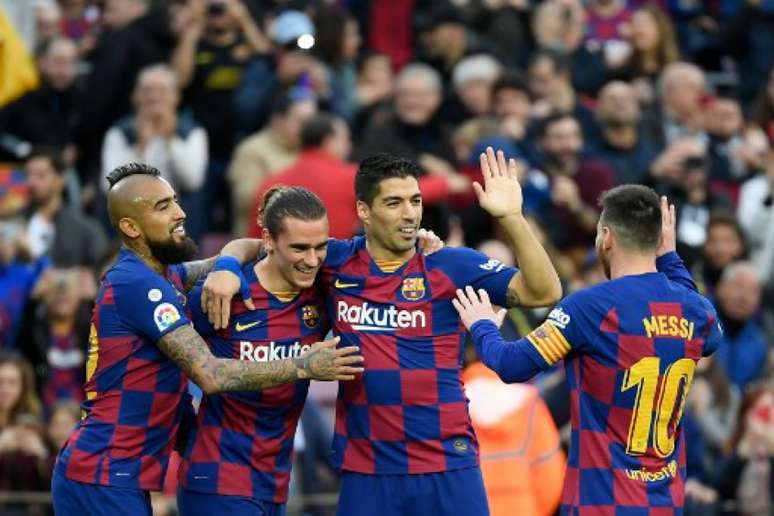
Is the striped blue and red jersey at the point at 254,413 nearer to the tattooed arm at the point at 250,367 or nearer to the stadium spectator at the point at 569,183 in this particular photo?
the tattooed arm at the point at 250,367

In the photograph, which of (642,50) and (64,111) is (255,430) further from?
(642,50)

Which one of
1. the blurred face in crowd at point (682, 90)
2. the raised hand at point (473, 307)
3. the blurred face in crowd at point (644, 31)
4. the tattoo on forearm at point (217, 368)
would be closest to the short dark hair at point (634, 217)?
the raised hand at point (473, 307)

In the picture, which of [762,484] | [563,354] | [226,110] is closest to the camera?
[563,354]

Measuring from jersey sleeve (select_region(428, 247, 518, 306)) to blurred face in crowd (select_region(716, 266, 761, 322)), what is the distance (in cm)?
562

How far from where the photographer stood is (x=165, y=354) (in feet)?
29.0

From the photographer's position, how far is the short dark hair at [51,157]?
47.6 feet

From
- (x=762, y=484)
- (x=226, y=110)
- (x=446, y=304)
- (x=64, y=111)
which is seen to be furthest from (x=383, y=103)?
(x=446, y=304)

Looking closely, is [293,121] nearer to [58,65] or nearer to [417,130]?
[417,130]

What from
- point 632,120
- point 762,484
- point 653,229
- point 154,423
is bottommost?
point 762,484

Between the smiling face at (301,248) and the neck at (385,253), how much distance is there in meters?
0.23

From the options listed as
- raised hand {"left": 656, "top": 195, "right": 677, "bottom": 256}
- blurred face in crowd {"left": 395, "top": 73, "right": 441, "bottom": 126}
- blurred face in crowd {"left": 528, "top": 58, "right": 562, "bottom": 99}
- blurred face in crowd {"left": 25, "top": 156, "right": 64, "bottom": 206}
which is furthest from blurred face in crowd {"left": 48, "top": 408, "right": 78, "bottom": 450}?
blurred face in crowd {"left": 528, "top": 58, "right": 562, "bottom": 99}

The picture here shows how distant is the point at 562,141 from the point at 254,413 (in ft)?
21.4

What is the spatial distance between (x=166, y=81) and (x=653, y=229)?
Answer: 659cm

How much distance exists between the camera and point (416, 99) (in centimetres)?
1498
